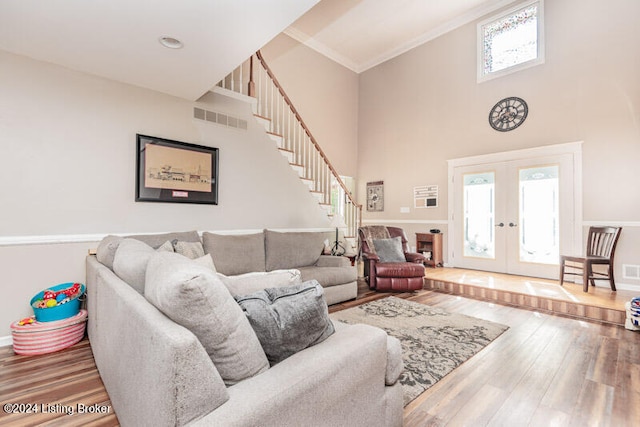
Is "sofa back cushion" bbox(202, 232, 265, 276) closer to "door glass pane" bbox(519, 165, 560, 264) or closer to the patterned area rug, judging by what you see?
the patterned area rug

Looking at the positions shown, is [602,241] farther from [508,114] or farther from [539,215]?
[508,114]

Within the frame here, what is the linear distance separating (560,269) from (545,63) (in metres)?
3.32

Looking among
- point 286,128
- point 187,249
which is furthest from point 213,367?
point 286,128

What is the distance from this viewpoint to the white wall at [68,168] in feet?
8.85

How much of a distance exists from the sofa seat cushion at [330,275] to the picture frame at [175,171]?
1.63 m

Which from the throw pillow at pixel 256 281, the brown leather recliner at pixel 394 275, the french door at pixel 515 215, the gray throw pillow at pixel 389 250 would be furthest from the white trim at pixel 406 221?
the throw pillow at pixel 256 281

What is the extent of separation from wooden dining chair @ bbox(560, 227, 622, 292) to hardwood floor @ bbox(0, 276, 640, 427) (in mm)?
1172

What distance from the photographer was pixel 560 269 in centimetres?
434

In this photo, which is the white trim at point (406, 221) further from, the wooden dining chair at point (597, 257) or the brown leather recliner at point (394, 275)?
the wooden dining chair at point (597, 257)

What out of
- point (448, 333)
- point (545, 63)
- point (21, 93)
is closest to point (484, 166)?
point (545, 63)

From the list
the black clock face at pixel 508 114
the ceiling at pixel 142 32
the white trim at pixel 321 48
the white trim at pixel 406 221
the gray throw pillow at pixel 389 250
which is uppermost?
the white trim at pixel 321 48

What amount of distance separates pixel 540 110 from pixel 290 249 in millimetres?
4653

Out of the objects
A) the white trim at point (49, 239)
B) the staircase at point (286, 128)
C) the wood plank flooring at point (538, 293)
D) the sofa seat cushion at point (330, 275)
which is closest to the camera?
the white trim at point (49, 239)

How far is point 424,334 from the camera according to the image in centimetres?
287
